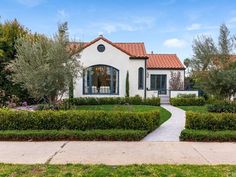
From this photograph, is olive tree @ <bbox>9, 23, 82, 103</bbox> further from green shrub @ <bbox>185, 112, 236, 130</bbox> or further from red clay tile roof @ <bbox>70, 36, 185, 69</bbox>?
red clay tile roof @ <bbox>70, 36, 185, 69</bbox>

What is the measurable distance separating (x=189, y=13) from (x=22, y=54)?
887 centimetres

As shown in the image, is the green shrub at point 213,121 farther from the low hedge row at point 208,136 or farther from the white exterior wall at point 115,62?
the white exterior wall at point 115,62

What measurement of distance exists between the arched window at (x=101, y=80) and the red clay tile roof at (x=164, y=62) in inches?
277

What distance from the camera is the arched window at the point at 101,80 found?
24.5 meters

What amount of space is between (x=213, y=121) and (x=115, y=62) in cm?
1502

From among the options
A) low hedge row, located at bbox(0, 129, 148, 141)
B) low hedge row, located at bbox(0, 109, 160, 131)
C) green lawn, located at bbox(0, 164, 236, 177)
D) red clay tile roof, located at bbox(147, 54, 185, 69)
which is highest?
red clay tile roof, located at bbox(147, 54, 185, 69)

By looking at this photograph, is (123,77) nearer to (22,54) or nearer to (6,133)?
(22,54)

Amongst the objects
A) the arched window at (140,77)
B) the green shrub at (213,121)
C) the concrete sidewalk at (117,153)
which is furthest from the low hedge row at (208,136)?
the arched window at (140,77)

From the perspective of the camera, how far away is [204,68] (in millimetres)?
14195

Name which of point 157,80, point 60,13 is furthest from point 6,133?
point 157,80

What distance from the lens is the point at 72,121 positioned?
1009 centimetres

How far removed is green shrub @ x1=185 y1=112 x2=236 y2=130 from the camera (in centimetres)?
1009

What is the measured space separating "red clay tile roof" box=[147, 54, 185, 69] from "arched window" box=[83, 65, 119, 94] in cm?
705

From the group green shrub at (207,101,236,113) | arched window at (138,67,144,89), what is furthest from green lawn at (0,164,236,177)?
arched window at (138,67,144,89)
